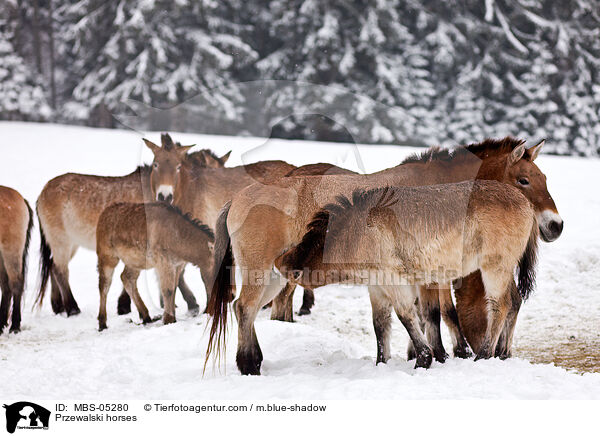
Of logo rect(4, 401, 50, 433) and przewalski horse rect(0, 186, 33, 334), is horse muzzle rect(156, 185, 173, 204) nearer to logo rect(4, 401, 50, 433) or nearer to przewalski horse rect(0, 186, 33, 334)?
przewalski horse rect(0, 186, 33, 334)

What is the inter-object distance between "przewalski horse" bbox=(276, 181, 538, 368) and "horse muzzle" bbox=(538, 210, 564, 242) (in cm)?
65

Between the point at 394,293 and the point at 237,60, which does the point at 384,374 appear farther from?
the point at 237,60

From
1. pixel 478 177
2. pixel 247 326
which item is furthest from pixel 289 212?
pixel 478 177

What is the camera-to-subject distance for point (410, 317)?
4.06m

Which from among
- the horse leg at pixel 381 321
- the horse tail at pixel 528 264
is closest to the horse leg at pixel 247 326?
the horse leg at pixel 381 321

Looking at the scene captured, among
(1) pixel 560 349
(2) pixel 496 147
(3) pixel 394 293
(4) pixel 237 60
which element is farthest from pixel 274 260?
(4) pixel 237 60

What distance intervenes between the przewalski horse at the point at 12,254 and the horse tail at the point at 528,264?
16.9 feet

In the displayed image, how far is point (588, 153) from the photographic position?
12.3 metres

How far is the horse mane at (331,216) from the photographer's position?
3.92 metres

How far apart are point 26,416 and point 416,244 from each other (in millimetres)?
2661

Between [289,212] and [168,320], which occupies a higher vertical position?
[289,212]

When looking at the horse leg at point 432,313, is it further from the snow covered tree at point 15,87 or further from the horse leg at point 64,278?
the snow covered tree at point 15,87

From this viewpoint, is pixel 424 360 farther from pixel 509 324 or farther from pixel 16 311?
pixel 16 311

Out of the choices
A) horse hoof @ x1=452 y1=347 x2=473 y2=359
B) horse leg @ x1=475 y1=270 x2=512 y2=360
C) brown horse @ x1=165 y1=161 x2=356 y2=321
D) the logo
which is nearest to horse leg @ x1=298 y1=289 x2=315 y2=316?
brown horse @ x1=165 y1=161 x2=356 y2=321
